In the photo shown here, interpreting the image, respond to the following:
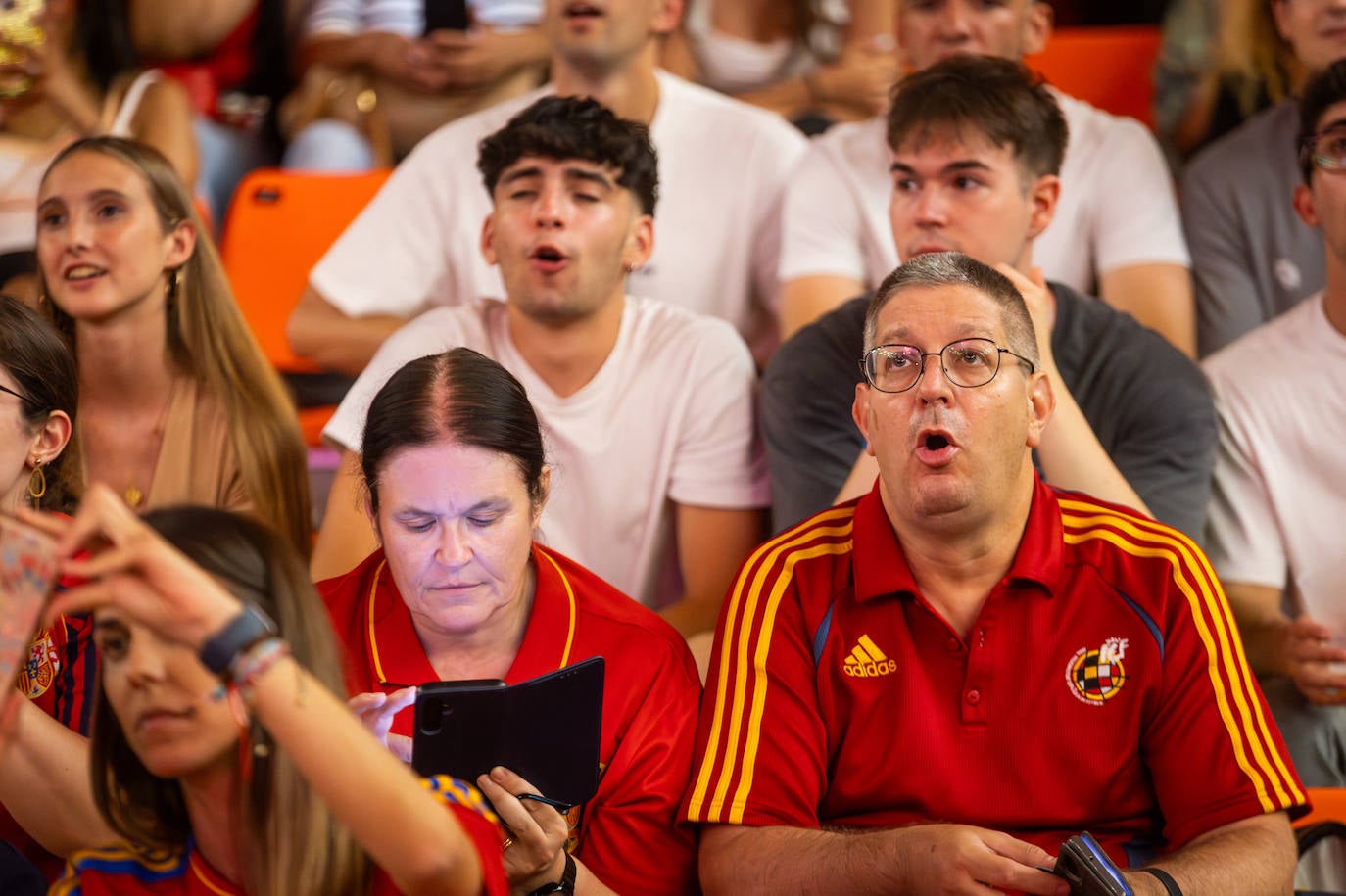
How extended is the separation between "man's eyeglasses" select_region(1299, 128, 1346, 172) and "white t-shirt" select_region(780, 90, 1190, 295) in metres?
0.42

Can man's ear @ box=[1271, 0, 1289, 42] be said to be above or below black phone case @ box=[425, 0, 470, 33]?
above

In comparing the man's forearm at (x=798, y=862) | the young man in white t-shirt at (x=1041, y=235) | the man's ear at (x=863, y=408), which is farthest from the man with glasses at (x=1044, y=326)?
the man's forearm at (x=798, y=862)

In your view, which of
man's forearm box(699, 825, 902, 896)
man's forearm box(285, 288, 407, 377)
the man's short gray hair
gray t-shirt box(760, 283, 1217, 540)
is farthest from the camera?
man's forearm box(285, 288, 407, 377)

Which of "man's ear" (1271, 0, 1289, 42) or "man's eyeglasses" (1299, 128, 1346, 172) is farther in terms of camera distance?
"man's ear" (1271, 0, 1289, 42)

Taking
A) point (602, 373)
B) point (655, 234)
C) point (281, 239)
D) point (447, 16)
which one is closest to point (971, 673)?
point (602, 373)

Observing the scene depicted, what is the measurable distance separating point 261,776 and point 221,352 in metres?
1.33

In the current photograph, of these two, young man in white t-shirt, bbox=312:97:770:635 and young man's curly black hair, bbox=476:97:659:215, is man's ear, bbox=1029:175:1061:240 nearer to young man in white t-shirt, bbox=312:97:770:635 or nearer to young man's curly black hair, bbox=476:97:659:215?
young man in white t-shirt, bbox=312:97:770:635

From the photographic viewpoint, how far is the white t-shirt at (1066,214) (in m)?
2.86

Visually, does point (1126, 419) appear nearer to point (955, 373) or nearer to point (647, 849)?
point (955, 373)

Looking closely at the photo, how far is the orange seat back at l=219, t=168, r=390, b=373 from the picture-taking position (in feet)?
11.2

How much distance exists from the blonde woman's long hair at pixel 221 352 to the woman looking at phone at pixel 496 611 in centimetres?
65

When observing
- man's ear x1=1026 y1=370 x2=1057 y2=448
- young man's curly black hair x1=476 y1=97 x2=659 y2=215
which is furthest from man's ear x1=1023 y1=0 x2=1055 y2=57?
man's ear x1=1026 y1=370 x2=1057 y2=448

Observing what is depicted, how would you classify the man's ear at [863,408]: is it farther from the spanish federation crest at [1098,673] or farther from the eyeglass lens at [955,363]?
the spanish federation crest at [1098,673]

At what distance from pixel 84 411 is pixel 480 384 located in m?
1.02
